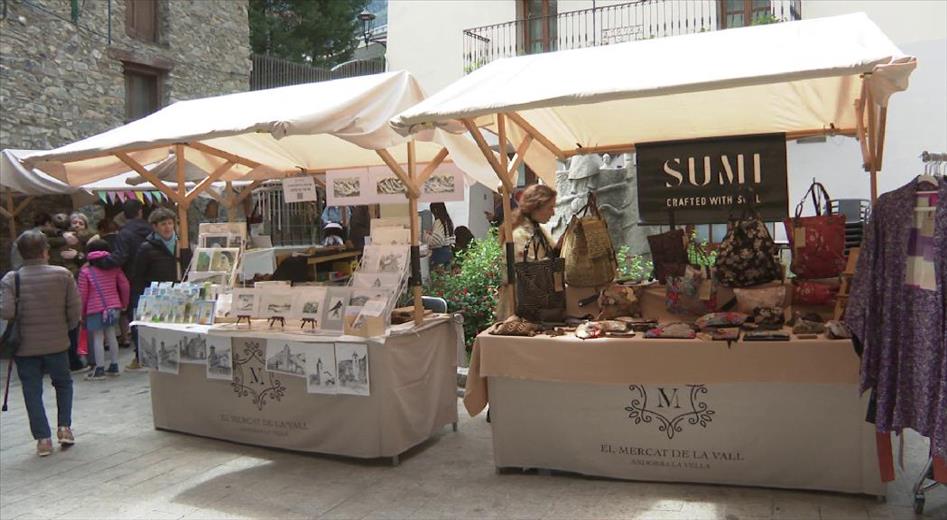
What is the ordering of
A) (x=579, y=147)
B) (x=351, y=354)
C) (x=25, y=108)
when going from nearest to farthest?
(x=351, y=354), (x=579, y=147), (x=25, y=108)

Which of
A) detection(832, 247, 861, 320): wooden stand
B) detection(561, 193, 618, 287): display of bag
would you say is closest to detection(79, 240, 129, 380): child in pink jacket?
detection(561, 193, 618, 287): display of bag

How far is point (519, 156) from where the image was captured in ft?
18.4

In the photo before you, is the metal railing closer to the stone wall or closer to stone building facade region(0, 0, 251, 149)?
stone building facade region(0, 0, 251, 149)

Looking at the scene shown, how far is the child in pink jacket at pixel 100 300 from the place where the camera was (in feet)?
26.8

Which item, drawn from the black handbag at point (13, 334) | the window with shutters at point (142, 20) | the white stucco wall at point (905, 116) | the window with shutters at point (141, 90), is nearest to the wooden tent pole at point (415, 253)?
the black handbag at point (13, 334)

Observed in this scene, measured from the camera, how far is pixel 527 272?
5.12 metres

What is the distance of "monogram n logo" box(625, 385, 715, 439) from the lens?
4.33 m

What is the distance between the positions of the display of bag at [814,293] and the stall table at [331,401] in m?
2.36

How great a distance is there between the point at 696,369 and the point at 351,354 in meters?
2.15

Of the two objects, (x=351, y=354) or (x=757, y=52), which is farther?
(x=351, y=354)

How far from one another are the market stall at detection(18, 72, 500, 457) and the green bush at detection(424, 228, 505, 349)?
1.97m

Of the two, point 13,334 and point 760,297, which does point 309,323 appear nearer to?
point 13,334

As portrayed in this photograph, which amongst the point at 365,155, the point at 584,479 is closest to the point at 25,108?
the point at 365,155

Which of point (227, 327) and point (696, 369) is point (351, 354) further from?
point (696, 369)
